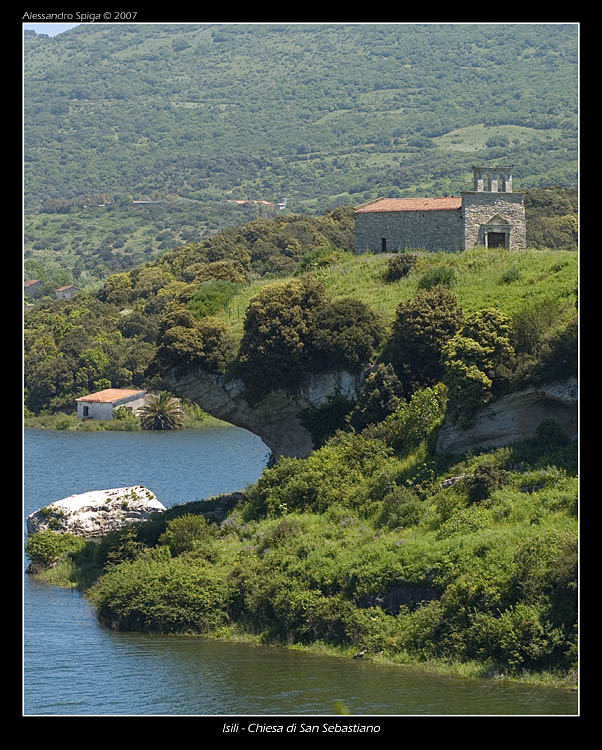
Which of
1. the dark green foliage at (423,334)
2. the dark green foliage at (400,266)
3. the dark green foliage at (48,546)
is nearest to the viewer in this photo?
the dark green foliage at (423,334)

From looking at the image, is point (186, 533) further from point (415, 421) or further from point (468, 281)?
point (468, 281)

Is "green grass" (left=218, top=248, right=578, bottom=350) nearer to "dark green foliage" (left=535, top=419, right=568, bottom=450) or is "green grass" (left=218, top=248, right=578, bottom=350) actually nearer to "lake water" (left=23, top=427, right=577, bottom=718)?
"dark green foliage" (left=535, top=419, right=568, bottom=450)

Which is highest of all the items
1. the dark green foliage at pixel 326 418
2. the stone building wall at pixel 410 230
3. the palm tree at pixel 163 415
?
the stone building wall at pixel 410 230

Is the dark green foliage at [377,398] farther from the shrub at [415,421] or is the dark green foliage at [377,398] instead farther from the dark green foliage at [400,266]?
the dark green foliage at [400,266]

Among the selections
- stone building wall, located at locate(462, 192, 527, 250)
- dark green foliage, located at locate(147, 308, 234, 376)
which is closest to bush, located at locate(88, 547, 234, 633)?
dark green foliage, located at locate(147, 308, 234, 376)

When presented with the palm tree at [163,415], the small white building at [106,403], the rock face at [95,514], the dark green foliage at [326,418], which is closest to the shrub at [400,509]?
the dark green foliage at [326,418]

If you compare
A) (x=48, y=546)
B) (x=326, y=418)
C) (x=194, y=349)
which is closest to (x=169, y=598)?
(x=326, y=418)
